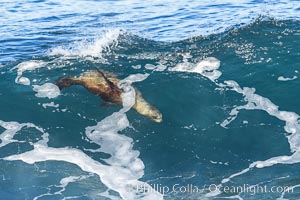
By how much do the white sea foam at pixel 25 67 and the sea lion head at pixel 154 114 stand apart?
3003 millimetres

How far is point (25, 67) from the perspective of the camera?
1159 centimetres

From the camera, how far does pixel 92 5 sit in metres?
18.4

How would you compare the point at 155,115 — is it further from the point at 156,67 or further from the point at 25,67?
the point at 25,67

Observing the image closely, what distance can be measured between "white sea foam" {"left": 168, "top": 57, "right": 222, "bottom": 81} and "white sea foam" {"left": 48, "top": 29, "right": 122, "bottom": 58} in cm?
201

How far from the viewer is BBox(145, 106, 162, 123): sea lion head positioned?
966 cm

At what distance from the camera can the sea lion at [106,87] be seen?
9883 millimetres

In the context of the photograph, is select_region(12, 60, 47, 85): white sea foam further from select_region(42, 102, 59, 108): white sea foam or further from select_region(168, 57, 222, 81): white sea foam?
select_region(168, 57, 222, 81): white sea foam

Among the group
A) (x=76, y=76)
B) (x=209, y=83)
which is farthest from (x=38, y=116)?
(x=209, y=83)

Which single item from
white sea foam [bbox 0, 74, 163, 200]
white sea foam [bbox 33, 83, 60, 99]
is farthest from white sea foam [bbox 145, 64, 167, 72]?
white sea foam [bbox 33, 83, 60, 99]

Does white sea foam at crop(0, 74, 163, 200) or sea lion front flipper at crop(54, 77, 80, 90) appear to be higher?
sea lion front flipper at crop(54, 77, 80, 90)

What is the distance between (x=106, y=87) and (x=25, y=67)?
A: 2344 mm

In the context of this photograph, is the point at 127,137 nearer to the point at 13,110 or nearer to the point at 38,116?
the point at 38,116

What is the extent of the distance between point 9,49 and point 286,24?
7.11 meters

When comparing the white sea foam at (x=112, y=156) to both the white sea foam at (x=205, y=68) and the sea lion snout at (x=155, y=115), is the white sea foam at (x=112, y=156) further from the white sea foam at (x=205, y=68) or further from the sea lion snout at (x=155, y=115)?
the white sea foam at (x=205, y=68)
